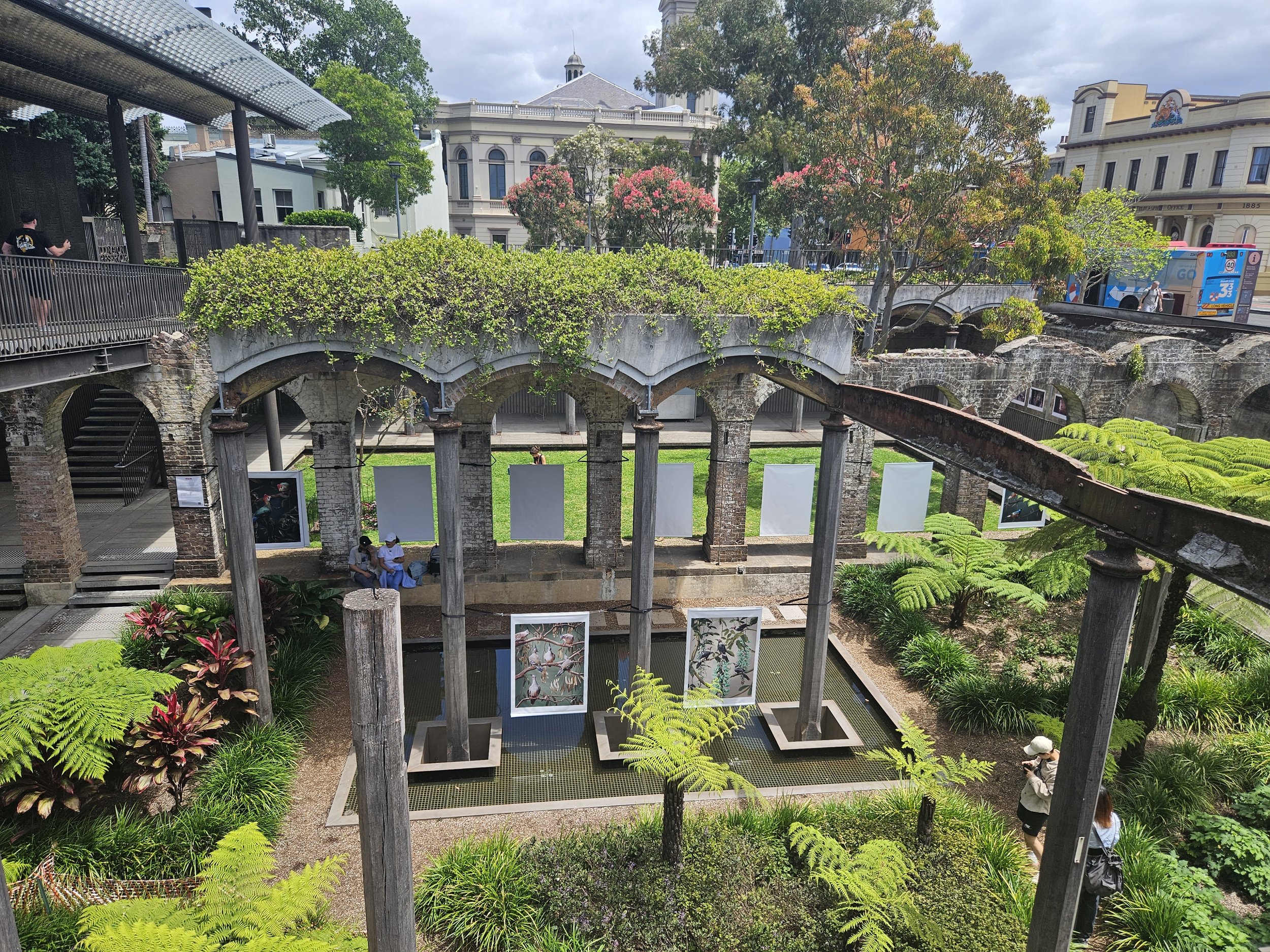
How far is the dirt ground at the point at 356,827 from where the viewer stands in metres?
7.92

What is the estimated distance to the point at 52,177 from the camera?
19.2 meters

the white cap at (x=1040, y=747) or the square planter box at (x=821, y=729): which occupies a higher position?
the white cap at (x=1040, y=747)

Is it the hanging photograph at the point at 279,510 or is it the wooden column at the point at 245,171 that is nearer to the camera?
the hanging photograph at the point at 279,510

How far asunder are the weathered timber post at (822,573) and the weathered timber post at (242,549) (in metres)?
6.66

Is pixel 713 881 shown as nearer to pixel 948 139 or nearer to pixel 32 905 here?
pixel 32 905

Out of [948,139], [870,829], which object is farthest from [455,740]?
[948,139]

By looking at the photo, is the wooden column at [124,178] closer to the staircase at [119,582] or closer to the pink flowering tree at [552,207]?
the staircase at [119,582]

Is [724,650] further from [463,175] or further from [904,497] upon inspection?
[463,175]

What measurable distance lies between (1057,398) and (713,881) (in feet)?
65.6

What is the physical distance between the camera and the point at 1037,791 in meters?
8.00

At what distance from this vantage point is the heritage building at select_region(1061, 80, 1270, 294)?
37.7 meters

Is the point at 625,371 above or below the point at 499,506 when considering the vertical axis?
above

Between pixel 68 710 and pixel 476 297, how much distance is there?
571 cm

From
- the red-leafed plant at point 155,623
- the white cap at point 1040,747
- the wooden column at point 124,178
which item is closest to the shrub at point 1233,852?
the white cap at point 1040,747
